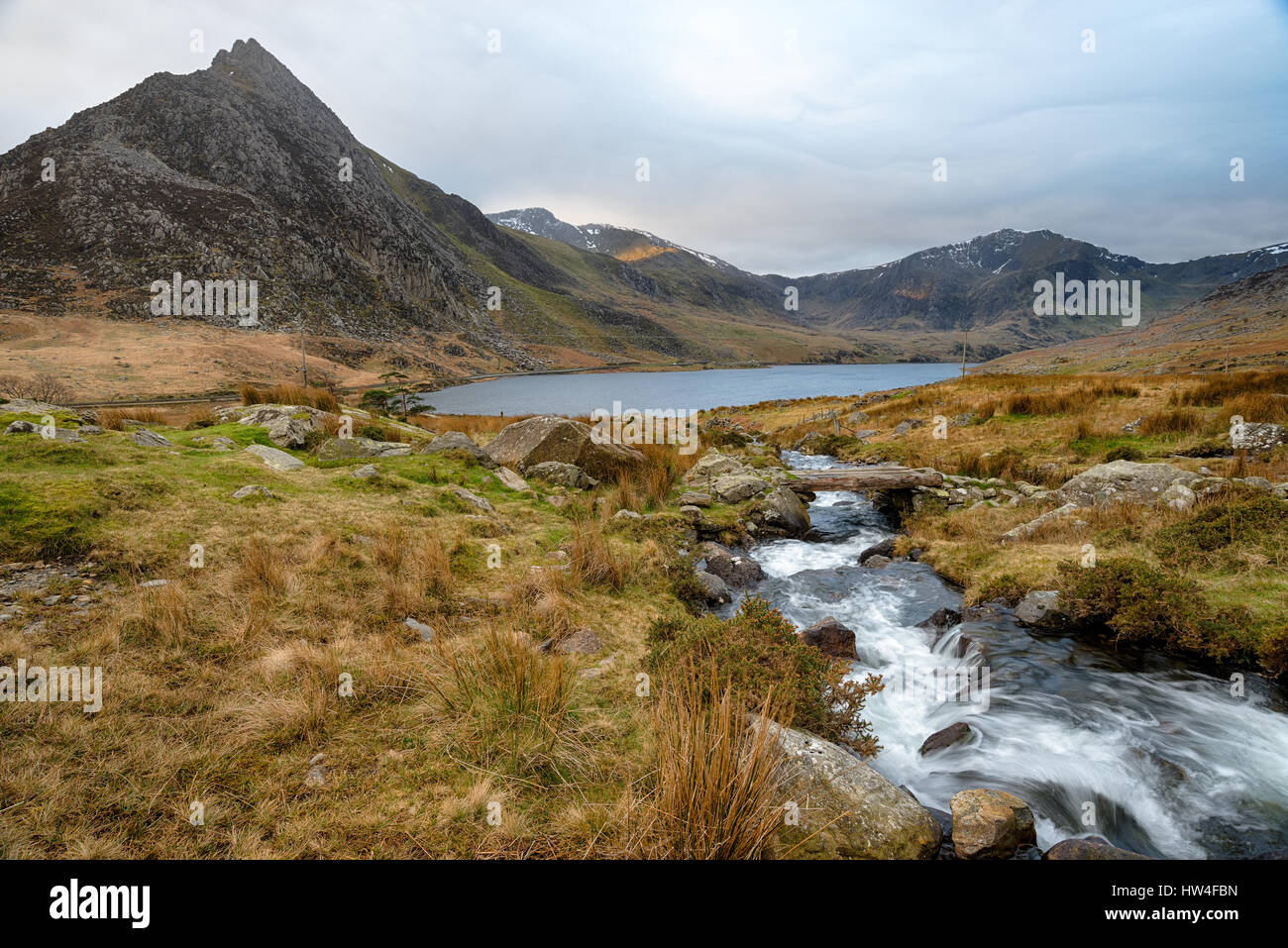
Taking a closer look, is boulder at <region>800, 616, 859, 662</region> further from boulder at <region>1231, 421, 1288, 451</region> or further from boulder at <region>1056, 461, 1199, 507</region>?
boulder at <region>1231, 421, 1288, 451</region>

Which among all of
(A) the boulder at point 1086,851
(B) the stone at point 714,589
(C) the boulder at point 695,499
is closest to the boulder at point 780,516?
(C) the boulder at point 695,499

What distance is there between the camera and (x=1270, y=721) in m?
5.28

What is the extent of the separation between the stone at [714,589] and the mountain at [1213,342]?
5328cm

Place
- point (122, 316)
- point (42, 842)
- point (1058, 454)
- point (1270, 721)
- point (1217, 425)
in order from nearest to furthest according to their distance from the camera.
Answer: point (42, 842)
point (1270, 721)
point (1217, 425)
point (1058, 454)
point (122, 316)

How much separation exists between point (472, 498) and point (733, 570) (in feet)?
17.8

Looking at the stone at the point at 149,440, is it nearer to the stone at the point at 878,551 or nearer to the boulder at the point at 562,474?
the boulder at the point at 562,474

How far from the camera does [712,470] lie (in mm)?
16031

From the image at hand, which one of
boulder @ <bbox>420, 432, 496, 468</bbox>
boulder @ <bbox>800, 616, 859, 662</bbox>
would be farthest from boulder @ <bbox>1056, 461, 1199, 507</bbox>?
boulder @ <bbox>420, 432, 496, 468</bbox>

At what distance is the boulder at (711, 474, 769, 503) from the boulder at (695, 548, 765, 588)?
11.3 feet

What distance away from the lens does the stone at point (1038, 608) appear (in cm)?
751
